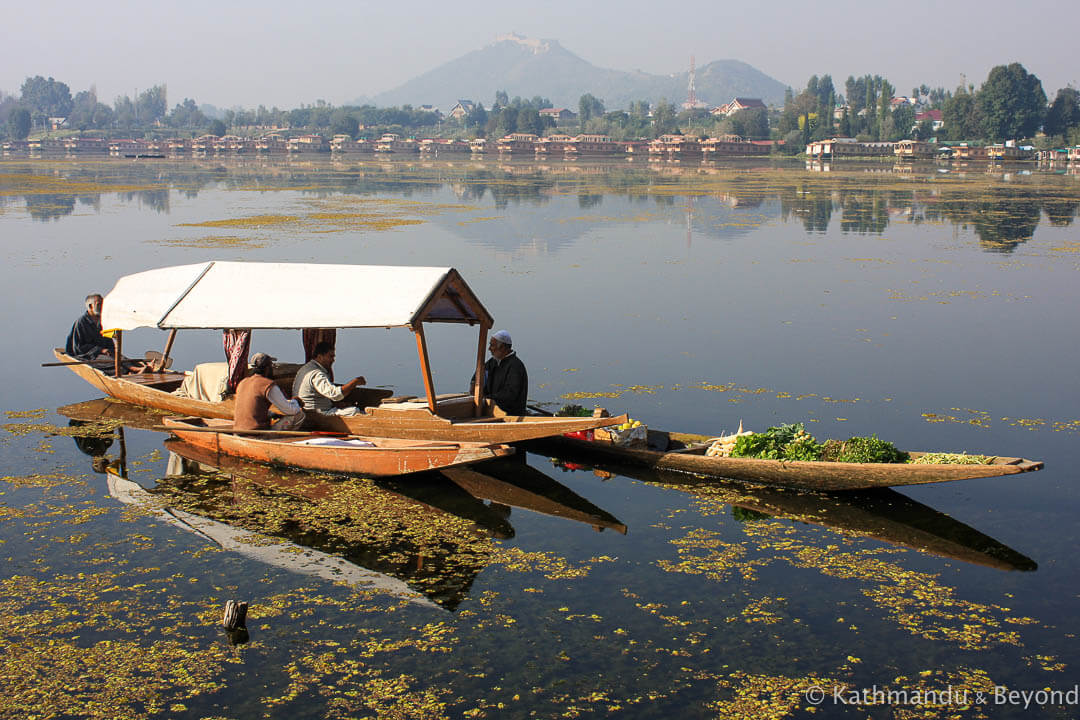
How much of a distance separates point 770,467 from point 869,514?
106 centimetres

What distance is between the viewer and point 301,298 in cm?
1167

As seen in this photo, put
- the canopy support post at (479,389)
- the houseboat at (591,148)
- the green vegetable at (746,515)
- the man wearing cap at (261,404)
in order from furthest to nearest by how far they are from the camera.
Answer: the houseboat at (591,148) → the canopy support post at (479,389) → the man wearing cap at (261,404) → the green vegetable at (746,515)

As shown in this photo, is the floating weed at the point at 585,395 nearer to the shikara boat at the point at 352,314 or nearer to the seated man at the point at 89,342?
the shikara boat at the point at 352,314

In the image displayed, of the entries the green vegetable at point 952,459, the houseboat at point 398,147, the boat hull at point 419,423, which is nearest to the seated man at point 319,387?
the boat hull at point 419,423

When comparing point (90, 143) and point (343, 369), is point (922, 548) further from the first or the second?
point (90, 143)

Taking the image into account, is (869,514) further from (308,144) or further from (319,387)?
(308,144)

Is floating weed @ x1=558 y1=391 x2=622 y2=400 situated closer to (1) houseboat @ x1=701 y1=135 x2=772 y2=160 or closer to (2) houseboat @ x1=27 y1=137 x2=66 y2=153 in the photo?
(1) houseboat @ x1=701 y1=135 x2=772 y2=160

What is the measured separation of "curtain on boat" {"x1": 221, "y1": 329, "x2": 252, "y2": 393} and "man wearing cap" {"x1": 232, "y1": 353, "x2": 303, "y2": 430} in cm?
89

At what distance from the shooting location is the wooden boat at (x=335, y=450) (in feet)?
33.6

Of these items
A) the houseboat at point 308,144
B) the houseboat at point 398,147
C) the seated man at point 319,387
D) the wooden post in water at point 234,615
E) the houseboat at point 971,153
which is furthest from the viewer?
the houseboat at point 308,144

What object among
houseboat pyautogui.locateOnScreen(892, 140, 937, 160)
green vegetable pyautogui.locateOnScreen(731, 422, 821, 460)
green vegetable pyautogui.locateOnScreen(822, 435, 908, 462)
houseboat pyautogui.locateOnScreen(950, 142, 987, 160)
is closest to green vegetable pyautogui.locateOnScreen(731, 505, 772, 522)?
green vegetable pyautogui.locateOnScreen(731, 422, 821, 460)

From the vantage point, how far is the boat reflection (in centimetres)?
920

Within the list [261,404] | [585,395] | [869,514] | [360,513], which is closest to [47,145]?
[585,395]

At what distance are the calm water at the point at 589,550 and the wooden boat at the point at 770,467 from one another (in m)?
0.22
